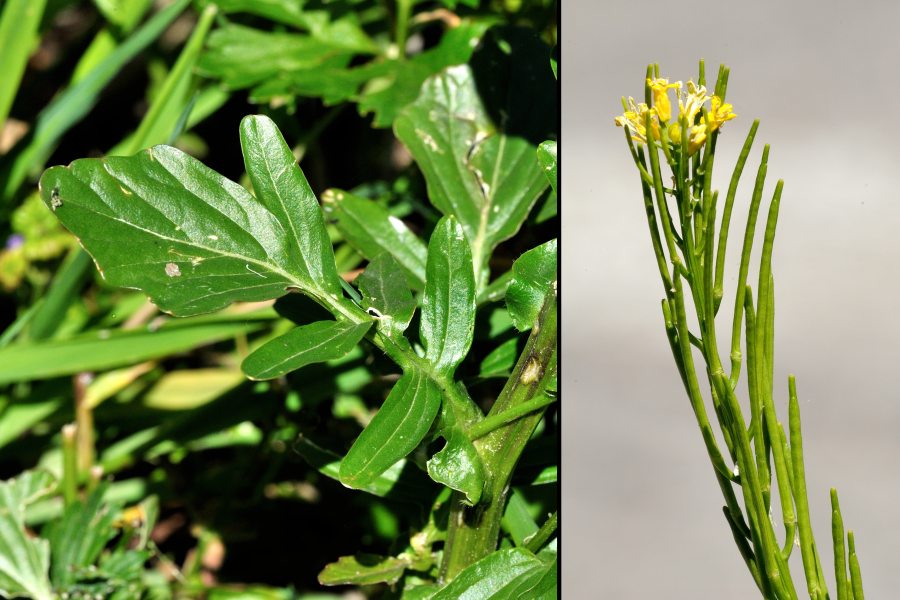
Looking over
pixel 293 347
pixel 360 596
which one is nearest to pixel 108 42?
pixel 360 596

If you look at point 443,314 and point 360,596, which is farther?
point 360,596

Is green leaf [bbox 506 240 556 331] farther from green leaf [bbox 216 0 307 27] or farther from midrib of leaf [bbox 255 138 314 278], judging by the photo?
green leaf [bbox 216 0 307 27]

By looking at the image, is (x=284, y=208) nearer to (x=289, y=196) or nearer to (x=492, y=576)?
(x=289, y=196)

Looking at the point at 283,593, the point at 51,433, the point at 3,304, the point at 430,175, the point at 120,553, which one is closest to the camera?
the point at 430,175

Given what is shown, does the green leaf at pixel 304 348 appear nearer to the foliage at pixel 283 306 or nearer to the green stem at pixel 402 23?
the foliage at pixel 283 306

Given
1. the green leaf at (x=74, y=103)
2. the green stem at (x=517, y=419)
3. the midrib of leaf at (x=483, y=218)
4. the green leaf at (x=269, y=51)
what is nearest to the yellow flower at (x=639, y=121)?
the green stem at (x=517, y=419)

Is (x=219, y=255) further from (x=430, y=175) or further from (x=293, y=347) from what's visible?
(x=430, y=175)

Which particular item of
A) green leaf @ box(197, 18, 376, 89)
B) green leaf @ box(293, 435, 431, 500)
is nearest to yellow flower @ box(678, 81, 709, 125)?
green leaf @ box(293, 435, 431, 500)
